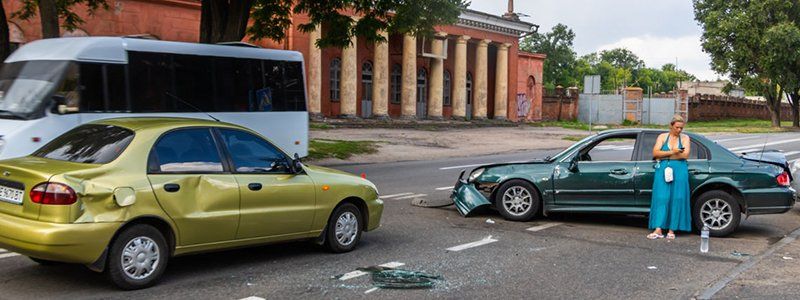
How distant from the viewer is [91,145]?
627 centimetres

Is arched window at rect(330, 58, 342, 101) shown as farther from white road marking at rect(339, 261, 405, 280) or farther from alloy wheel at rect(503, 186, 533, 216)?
white road marking at rect(339, 261, 405, 280)

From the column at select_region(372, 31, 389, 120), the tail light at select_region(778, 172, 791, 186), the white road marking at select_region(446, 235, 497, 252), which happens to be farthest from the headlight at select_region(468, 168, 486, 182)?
the column at select_region(372, 31, 389, 120)

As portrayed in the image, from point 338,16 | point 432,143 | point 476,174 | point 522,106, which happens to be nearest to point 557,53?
point 522,106

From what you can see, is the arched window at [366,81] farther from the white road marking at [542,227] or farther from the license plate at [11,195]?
the license plate at [11,195]

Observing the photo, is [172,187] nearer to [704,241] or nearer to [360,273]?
[360,273]

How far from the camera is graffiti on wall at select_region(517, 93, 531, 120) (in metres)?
51.5

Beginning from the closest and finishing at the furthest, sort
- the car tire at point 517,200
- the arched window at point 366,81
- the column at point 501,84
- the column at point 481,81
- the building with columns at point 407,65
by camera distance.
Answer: the car tire at point 517,200 < the building with columns at point 407,65 < the arched window at point 366,81 < the column at point 481,81 < the column at point 501,84

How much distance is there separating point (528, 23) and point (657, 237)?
43.0 m

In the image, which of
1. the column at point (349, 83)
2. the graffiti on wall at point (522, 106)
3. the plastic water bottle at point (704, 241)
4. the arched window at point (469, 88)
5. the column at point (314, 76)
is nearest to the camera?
the plastic water bottle at point (704, 241)

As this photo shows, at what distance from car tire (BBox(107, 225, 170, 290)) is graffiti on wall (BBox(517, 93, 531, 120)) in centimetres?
4645

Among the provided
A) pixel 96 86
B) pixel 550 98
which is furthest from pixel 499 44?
pixel 96 86

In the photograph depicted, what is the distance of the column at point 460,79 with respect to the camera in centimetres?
4603

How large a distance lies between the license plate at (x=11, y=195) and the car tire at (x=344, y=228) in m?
2.91

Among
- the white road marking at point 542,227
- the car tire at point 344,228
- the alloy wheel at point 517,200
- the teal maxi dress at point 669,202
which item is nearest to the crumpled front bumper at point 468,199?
the alloy wheel at point 517,200
